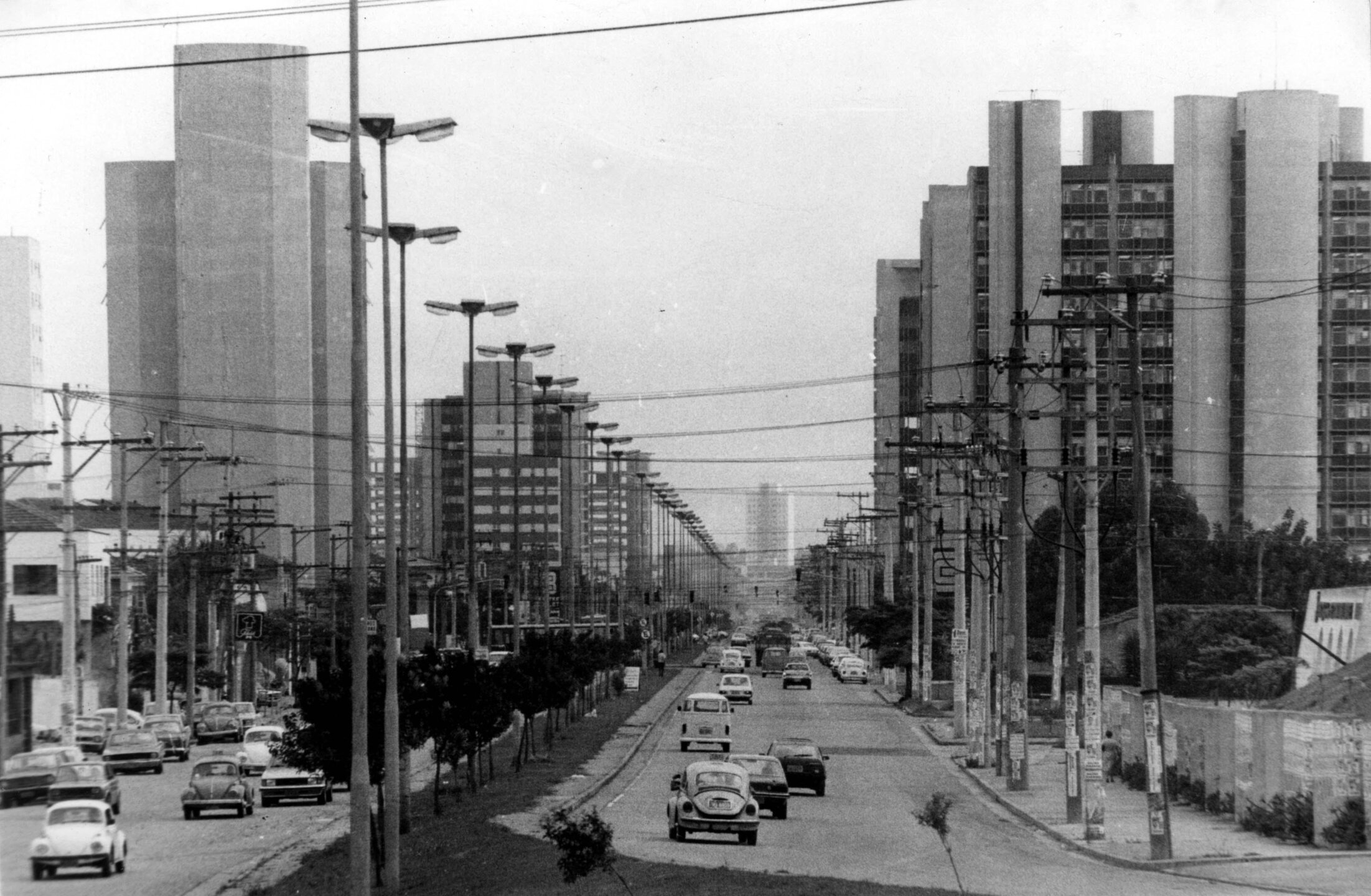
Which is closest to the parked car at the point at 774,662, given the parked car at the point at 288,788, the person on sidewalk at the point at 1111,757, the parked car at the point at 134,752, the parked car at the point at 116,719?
the person on sidewalk at the point at 1111,757

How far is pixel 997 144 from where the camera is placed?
13000 cm

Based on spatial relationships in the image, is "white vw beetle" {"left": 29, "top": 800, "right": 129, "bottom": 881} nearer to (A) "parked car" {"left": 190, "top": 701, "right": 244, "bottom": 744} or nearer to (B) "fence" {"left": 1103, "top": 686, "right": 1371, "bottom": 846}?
(B) "fence" {"left": 1103, "top": 686, "right": 1371, "bottom": 846}

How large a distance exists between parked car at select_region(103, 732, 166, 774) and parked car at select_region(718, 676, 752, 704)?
34676mm

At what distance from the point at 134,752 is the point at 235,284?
88.4 meters

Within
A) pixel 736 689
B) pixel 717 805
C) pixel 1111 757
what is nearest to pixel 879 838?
pixel 717 805

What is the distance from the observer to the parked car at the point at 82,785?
110 feet

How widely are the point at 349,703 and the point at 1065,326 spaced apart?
53.1 ft

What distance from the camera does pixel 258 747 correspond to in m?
59.9

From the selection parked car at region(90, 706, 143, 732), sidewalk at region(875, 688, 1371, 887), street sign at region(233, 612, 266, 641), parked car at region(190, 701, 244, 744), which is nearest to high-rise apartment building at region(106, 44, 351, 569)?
street sign at region(233, 612, 266, 641)

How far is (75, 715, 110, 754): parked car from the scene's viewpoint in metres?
41.3

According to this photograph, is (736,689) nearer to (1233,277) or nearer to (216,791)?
(216,791)

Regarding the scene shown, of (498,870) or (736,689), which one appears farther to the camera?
(736,689)

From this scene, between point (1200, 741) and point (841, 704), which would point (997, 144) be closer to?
point (841, 704)

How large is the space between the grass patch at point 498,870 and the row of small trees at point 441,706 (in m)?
1.47
